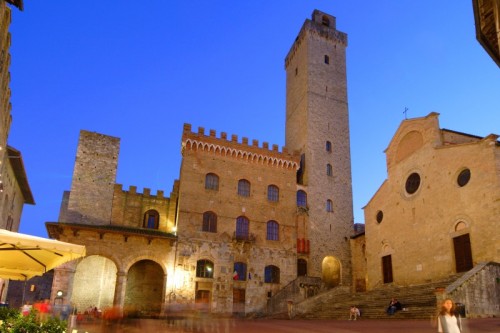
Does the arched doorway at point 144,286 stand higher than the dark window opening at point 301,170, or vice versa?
the dark window opening at point 301,170

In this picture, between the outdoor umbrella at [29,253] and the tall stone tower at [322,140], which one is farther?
the tall stone tower at [322,140]

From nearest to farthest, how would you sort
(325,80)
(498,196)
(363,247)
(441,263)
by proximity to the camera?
(498,196) → (441,263) → (363,247) → (325,80)

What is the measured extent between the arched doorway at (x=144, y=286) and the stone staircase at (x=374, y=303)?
11074mm

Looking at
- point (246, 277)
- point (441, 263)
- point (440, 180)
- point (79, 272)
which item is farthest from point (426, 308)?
point (79, 272)

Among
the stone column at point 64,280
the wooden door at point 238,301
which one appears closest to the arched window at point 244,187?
the wooden door at point 238,301

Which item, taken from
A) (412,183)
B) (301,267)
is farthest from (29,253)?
(301,267)

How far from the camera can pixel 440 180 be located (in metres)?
24.4

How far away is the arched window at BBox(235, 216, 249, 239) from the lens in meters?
30.1

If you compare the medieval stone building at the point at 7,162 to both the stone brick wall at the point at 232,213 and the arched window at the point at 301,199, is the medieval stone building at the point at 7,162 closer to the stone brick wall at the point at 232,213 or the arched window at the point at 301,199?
the stone brick wall at the point at 232,213

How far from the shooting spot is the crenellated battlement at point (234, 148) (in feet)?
101

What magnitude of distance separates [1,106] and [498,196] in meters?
23.1

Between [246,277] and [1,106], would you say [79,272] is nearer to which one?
[246,277]

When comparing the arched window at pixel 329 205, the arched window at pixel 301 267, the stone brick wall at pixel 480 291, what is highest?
the arched window at pixel 329 205

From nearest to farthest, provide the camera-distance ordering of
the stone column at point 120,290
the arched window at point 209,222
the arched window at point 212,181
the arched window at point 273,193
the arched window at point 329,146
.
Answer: the stone column at point 120,290 < the arched window at point 209,222 < the arched window at point 212,181 < the arched window at point 273,193 < the arched window at point 329,146
